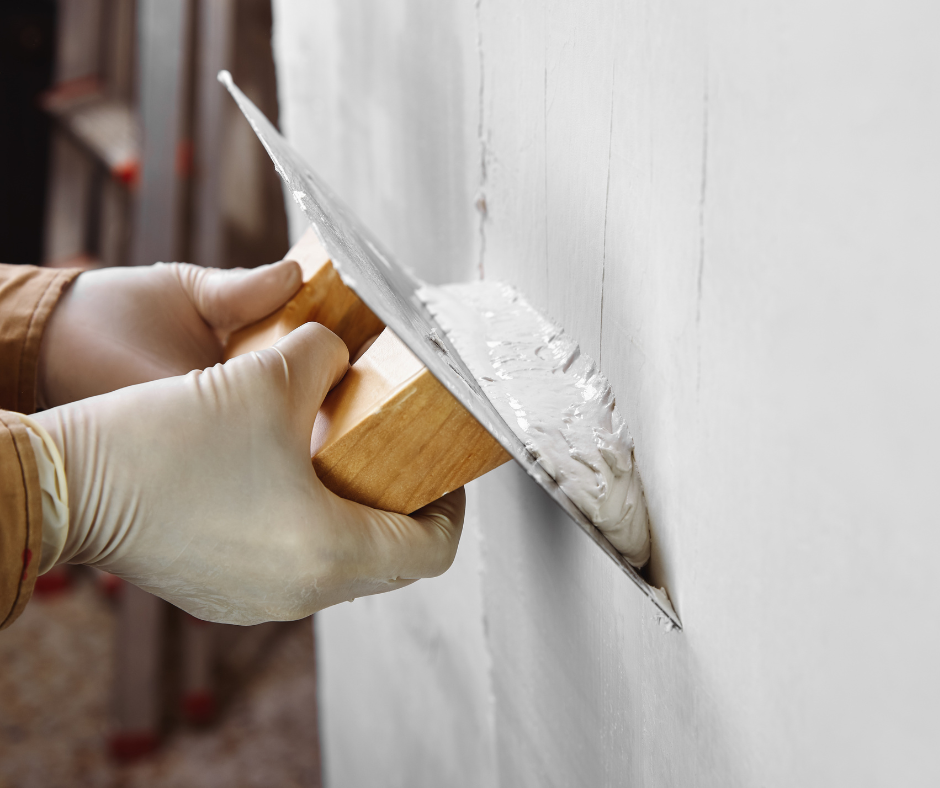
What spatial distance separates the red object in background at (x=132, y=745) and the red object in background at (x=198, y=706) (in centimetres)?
14

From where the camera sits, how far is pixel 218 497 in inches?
21.9

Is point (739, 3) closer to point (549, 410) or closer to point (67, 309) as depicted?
point (549, 410)

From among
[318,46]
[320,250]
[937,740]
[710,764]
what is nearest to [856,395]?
[937,740]

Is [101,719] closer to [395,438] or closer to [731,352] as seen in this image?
[395,438]

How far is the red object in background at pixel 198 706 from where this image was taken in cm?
266

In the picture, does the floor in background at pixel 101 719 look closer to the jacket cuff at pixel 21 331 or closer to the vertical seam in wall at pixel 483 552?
the vertical seam in wall at pixel 483 552

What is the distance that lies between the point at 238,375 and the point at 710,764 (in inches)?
16.3

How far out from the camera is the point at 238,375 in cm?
58

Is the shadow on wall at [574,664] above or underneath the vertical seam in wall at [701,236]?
underneath

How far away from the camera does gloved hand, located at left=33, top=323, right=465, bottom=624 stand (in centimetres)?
55

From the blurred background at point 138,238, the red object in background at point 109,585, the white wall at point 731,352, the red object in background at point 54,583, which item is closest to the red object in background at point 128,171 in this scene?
the blurred background at point 138,238

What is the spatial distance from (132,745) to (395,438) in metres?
2.55

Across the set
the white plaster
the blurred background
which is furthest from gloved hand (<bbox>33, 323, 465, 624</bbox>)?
the blurred background

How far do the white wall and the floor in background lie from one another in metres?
2.15
